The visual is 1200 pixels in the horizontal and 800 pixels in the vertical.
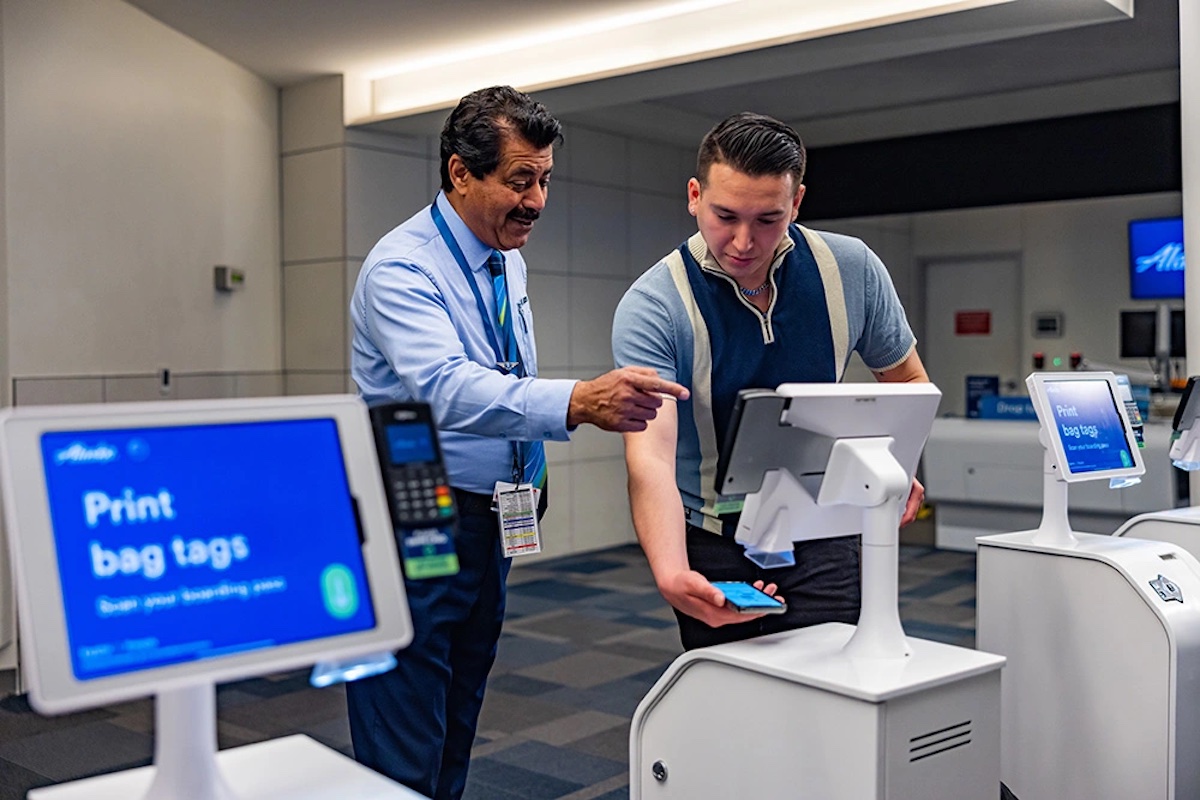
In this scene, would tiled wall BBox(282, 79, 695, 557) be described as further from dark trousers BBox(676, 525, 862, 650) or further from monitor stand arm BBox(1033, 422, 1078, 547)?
dark trousers BBox(676, 525, 862, 650)

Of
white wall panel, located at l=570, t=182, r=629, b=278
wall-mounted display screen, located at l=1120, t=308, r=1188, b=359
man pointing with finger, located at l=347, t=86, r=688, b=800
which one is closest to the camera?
man pointing with finger, located at l=347, t=86, r=688, b=800

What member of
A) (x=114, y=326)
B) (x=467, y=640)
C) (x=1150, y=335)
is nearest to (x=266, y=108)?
(x=114, y=326)

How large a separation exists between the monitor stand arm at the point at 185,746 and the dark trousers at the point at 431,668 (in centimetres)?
83

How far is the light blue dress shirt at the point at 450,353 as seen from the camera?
187 cm

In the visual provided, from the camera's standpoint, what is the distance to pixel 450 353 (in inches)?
77.2

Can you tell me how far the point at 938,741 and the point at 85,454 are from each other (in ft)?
3.92

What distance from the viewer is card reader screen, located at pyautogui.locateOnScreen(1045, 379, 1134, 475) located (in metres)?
2.58

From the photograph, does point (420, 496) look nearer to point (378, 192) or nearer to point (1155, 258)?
point (378, 192)

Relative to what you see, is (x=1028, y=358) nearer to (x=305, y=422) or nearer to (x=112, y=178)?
(x=112, y=178)

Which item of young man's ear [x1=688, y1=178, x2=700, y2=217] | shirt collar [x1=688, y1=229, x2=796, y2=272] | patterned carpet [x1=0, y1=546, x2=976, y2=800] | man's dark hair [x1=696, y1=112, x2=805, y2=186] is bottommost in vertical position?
patterned carpet [x1=0, y1=546, x2=976, y2=800]

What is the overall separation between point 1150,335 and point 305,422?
25.8ft

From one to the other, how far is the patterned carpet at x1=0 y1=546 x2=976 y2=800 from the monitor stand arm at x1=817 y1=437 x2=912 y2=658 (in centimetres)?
175

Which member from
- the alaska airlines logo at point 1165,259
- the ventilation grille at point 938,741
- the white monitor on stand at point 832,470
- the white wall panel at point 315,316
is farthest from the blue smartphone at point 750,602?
the alaska airlines logo at point 1165,259

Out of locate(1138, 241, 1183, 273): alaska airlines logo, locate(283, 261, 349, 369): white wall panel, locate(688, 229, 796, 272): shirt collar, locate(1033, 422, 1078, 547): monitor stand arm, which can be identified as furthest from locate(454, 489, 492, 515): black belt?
locate(1138, 241, 1183, 273): alaska airlines logo
